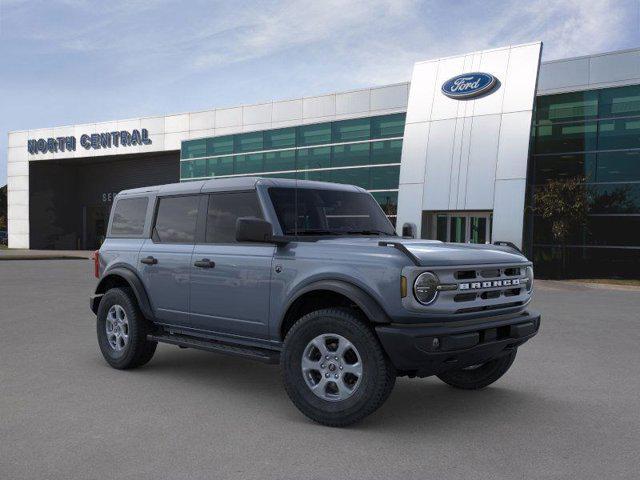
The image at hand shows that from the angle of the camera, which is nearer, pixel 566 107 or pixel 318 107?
pixel 566 107

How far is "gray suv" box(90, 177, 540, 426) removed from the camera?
4559 mm

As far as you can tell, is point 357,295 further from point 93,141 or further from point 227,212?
point 93,141

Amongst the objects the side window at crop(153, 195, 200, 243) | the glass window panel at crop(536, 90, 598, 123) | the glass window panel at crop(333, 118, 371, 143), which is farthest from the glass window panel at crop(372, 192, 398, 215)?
the side window at crop(153, 195, 200, 243)

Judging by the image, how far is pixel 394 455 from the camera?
4.14 m

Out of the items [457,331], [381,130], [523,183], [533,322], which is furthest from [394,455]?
[381,130]

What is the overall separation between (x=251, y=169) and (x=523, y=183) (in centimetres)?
1661

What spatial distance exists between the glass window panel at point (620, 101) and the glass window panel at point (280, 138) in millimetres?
15105

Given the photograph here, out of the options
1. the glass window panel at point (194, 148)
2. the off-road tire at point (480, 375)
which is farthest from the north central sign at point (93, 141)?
the off-road tire at point (480, 375)

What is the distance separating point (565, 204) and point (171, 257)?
20656 mm

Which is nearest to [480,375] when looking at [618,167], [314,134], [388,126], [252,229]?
[252,229]

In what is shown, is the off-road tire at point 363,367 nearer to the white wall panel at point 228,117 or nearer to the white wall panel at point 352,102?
the white wall panel at point 352,102

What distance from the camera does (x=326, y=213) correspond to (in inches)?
233

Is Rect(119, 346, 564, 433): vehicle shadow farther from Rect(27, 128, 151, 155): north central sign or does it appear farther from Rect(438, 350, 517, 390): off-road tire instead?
Rect(27, 128, 151, 155): north central sign

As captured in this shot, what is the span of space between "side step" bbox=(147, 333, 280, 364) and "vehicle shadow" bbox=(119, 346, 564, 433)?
41 centimetres
